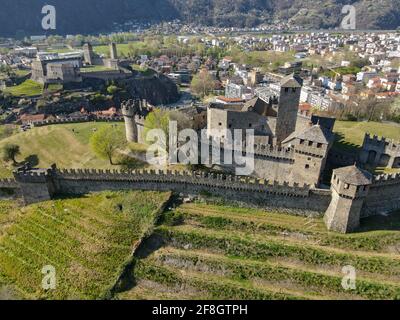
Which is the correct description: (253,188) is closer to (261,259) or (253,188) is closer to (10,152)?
(261,259)

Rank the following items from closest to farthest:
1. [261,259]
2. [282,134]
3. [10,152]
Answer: [261,259] < [282,134] < [10,152]

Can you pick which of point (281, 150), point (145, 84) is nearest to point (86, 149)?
point (281, 150)

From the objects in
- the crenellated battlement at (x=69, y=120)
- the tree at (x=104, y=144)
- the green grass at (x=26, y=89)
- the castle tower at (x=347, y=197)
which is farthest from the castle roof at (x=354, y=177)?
the green grass at (x=26, y=89)

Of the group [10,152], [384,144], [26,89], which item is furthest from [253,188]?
[26,89]

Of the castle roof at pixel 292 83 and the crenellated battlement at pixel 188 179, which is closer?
the crenellated battlement at pixel 188 179

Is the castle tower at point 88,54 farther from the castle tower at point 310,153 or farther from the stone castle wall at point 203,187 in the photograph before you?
the castle tower at point 310,153
